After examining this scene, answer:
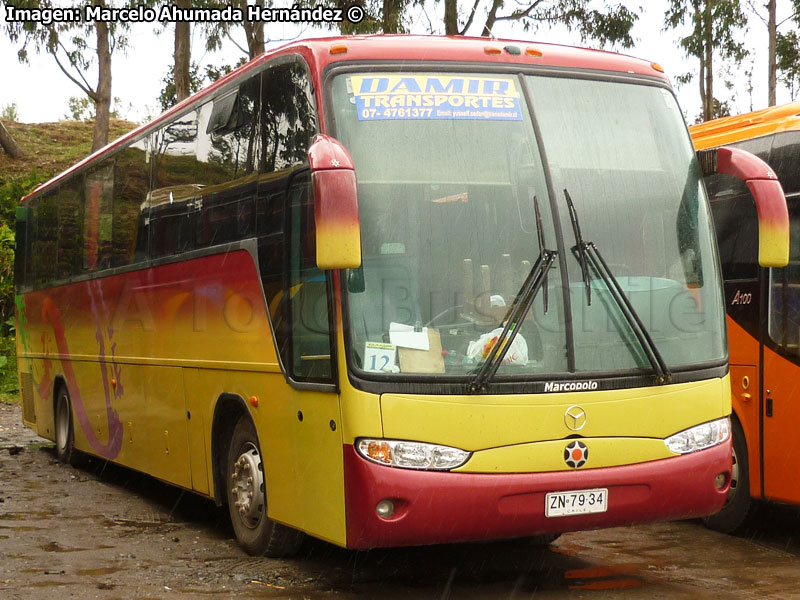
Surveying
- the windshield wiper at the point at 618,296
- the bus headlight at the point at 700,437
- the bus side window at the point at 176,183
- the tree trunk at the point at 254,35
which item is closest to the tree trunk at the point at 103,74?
the tree trunk at the point at 254,35

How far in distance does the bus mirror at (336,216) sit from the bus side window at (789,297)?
3.72 m

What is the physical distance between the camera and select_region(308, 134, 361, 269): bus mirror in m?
5.59

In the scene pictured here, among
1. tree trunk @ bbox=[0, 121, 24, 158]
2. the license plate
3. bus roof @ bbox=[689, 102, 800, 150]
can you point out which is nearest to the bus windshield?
the license plate

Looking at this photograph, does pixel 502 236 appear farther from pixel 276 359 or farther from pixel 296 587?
pixel 296 587

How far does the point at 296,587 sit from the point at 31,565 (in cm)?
195

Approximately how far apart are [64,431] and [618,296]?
897 centimetres

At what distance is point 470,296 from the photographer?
6105 mm

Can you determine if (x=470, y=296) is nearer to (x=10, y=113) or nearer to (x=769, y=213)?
(x=769, y=213)

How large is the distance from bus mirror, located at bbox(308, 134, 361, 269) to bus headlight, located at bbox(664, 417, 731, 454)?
7.12 ft

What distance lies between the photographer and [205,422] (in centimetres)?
845

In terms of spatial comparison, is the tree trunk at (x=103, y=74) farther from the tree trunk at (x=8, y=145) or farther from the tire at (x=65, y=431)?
the tire at (x=65, y=431)

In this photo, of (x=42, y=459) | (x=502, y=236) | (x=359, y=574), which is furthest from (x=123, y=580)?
(x=42, y=459)

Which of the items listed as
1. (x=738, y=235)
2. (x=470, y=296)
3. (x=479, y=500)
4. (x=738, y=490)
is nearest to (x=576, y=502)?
(x=479, y=500)

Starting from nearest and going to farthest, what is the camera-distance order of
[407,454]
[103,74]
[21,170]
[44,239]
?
1. [407,454]
2. [44,239]
3. [103,74]
4. [21,170]
